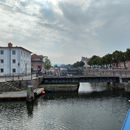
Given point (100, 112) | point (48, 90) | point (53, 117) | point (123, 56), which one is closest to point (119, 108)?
point (100, 112)

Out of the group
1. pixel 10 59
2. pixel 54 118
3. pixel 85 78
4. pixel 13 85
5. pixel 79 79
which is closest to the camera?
pixel 54 118

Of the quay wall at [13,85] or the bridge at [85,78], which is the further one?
the bridge at [85,78]

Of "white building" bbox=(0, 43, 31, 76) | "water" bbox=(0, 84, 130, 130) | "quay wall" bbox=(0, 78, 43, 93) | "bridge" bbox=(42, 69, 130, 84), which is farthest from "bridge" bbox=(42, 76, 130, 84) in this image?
"water" bbox=(0, 84, 130, 130)

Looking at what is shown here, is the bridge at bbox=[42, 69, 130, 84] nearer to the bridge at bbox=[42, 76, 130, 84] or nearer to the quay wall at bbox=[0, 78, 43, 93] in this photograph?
the bridge at bbox=[42, 76, 130, 84]

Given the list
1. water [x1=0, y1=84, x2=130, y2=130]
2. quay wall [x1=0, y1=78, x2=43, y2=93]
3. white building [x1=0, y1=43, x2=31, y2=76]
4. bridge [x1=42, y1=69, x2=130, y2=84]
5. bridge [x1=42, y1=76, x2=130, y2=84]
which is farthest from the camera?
white building [x1=0, y1=43, x2=31, y2=76]

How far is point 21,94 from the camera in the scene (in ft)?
246

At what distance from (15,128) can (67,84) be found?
6871 cm

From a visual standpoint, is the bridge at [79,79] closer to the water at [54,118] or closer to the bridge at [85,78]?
the bridge at [85,78]

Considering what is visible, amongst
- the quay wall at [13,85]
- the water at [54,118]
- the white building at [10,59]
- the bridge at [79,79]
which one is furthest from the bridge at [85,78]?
the water at [54,118]

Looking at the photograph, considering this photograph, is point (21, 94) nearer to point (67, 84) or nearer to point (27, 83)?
point (27, 83)

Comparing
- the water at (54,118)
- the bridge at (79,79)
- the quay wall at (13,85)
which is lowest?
the water at (54,118)

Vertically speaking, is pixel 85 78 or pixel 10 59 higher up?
pixel 10 59

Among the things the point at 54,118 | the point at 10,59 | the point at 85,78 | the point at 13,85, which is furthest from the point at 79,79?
the point at 54,118

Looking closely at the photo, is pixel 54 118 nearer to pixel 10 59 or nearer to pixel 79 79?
pixel 79 79
